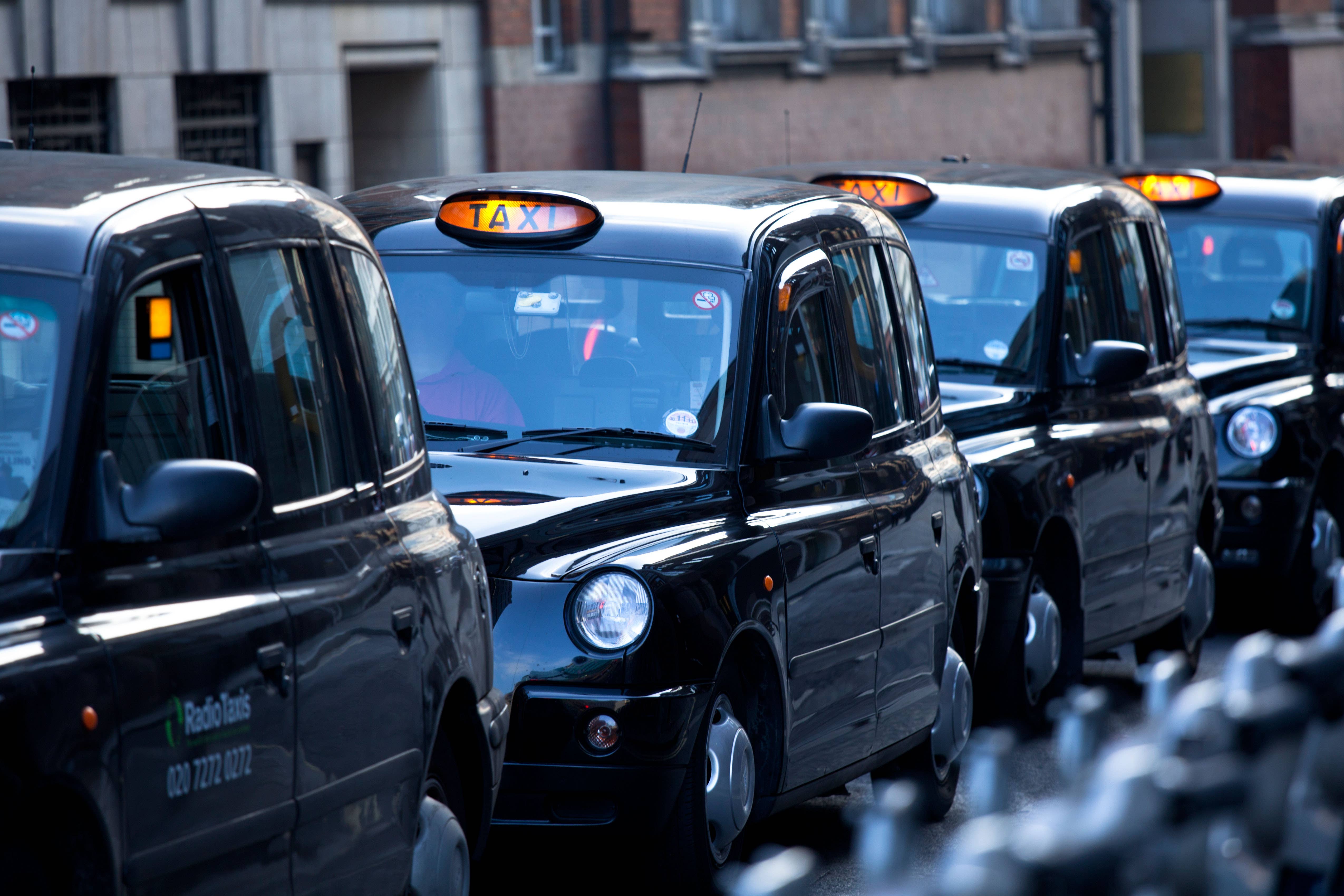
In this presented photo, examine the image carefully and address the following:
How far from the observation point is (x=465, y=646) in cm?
499

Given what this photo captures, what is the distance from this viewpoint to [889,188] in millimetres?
9508

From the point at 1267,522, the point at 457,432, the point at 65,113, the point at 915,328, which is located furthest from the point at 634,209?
the point at 65,113

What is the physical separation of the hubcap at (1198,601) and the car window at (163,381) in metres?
6.90

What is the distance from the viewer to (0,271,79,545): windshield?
3.60 metres

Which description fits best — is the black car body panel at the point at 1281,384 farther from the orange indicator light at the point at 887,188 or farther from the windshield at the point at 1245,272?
the orange indicator light at the point at 887,188

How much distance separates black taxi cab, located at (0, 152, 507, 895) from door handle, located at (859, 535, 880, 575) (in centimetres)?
178

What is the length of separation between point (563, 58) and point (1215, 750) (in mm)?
22740

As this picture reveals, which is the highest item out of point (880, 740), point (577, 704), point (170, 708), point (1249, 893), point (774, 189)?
point (774, 189)

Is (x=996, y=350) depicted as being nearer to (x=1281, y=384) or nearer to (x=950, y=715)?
(x=950, y=715)

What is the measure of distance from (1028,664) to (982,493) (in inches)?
29.1

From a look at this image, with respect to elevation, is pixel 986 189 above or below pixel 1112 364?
above

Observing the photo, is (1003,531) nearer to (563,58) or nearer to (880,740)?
(880,740)

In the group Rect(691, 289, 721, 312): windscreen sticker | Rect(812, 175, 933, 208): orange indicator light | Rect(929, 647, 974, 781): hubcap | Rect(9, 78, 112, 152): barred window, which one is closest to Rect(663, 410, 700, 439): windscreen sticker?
Rect(691, 289, 721, 312): windscreen sticker

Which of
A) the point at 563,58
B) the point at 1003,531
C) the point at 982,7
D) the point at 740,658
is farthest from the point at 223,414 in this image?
Answer: the point at 982,7
